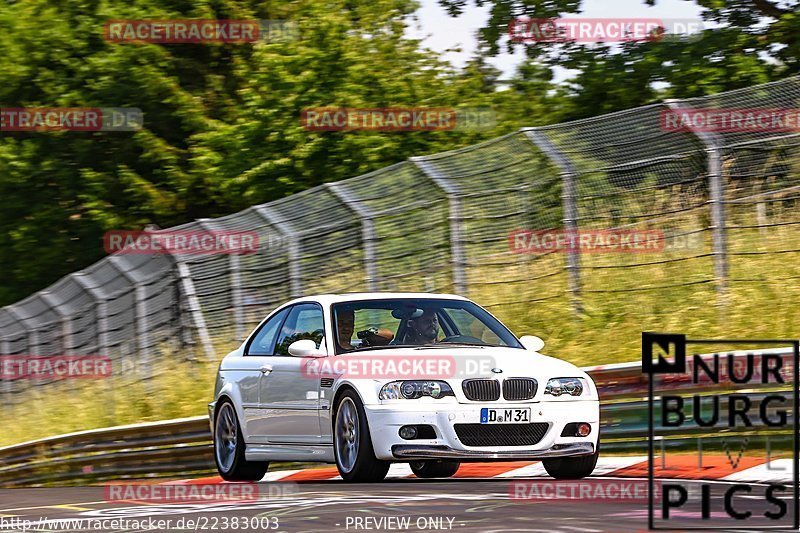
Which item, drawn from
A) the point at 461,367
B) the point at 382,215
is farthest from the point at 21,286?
the point at 461,367

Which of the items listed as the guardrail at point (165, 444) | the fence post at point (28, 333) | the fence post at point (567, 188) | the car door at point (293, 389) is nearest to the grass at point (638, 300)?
the fence post at point (567, 188)

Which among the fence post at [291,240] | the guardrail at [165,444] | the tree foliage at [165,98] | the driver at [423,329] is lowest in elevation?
the guardrail at [165,444]

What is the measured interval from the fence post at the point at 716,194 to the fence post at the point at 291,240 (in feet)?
17.8

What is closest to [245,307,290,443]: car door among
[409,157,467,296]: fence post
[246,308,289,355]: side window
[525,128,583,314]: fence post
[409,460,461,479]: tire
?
[246,308,289,355]: side window

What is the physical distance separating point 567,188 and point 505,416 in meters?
5.52

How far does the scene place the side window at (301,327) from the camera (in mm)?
11867

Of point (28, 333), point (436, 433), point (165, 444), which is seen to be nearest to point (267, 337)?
point (436, 433)

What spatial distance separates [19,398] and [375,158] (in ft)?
26.0

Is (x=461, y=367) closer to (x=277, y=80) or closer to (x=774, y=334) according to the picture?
(x=774, y=334)

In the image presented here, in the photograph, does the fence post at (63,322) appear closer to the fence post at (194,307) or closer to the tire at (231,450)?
the fence post at (194,307)

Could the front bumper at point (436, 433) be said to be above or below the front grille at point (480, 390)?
below

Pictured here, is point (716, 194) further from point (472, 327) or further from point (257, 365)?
point (257, 365)

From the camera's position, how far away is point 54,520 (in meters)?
9.59

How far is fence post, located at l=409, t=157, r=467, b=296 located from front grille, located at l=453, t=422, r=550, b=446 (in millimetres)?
5889
